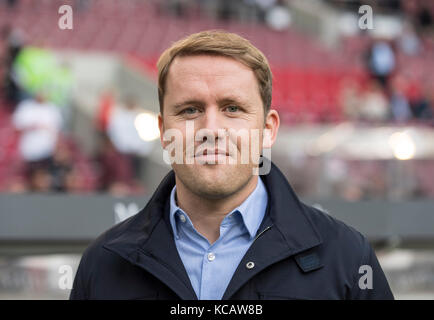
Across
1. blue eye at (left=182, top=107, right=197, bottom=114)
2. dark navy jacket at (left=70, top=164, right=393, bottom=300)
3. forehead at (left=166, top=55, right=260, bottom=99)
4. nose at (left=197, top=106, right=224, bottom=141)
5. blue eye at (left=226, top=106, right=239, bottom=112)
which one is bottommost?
dark navy jacket at (left=70, top=164, right=393, bottom=300)

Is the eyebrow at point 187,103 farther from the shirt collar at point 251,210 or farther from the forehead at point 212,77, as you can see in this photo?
the shirt collar at point 251,210

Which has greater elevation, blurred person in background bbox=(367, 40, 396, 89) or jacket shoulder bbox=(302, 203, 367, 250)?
blurred person in background bbox=(367, 40, 396, 89)

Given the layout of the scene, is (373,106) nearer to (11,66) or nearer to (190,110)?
(11,66)

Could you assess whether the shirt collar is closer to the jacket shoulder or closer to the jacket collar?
the jacket collar

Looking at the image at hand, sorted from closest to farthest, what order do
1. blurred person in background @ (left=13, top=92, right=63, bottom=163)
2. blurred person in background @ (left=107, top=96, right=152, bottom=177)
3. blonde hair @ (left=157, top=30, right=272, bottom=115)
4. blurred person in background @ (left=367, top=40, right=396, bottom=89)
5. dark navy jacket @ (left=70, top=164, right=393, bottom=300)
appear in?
dark navy jacket @ (left=70, top=164, right=393, bottom=300), blonde hair @ (left=157, top=30, right=272, bottom=115), blurred person in background @ (left=107, top=96, right=152, bottom=177), blurred person in background @ (left=13, top=92, right=63, bottom=163), blurred person in background @ (left=367, top=40, right=396, bottom=89)

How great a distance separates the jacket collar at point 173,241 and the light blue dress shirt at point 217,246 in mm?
34

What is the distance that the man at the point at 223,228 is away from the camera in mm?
2092

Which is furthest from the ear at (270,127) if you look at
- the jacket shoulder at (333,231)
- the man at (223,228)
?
the jacket shoulder at (333,231)

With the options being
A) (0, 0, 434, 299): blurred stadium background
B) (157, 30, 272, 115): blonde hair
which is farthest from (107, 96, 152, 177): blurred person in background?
(157, 30, 272, 115): blonde hair

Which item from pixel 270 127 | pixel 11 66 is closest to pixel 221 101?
pixel 270 127

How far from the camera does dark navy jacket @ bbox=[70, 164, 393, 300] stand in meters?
2.07

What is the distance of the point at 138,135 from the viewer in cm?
880

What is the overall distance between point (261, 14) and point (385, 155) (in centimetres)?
1159

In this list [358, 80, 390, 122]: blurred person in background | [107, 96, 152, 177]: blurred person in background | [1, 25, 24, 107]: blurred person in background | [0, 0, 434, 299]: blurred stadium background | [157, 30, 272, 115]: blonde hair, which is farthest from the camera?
[358, 80, 390, 122]: blurred person in background
